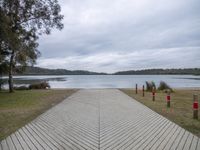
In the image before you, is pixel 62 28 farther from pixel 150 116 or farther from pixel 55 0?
pixel 150 116

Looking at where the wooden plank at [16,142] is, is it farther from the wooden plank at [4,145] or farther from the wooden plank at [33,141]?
the wooden plank at [33,141]

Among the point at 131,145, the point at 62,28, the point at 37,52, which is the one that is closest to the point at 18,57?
the point at 37,52

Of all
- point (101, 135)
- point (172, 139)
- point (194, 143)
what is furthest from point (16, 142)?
point (194, 143)

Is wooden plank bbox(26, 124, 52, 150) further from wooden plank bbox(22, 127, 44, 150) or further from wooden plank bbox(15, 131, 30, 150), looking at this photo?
wooden plank bbox(15, 131, 30, 150)

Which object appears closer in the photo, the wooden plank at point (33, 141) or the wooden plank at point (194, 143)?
the wooden plank at point (194, 143)

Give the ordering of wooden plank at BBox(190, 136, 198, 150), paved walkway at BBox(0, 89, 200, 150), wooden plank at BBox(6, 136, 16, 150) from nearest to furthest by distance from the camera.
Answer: wooden plank at BBox(190, 136, 198, 150), wooden plank at BBox(6, 136, 16, 150), paved walkway at BBox(0, 89, 200, 150)

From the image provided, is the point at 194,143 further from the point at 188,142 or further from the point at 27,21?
the point at 27,21

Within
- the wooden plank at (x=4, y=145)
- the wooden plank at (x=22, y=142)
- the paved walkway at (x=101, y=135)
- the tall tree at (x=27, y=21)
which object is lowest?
the paved walkway at (x=101, y=135)

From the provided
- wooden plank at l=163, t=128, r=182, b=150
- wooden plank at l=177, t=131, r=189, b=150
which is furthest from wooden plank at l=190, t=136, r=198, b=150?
wooden plank at l=163, t=128, r=182, b=150

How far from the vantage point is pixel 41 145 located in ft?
24.9

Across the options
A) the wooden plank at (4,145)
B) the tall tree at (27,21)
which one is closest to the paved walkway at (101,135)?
the wooden plank at (4,145)

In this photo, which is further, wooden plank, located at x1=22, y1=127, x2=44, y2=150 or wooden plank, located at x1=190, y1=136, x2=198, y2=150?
wooden plank, located at x1=22, y1=127, x2=44, y2=150

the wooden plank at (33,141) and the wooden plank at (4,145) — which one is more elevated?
the wooden plank at (4,145)

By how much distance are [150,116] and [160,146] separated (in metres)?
5.30
